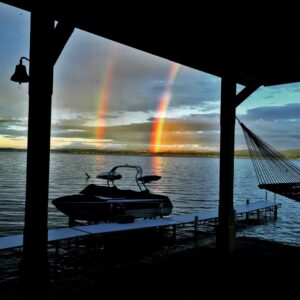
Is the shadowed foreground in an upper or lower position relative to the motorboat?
upper

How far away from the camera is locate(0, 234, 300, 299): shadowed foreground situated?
464 cm

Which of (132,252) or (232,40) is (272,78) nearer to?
(232,40)

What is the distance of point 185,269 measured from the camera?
574 cm

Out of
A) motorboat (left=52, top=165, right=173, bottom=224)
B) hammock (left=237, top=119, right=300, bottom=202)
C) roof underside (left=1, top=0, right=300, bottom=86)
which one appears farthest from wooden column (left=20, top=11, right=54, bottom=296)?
motorboat (left=52, top=165, right=173, bottom=224)

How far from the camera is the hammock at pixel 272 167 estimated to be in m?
7.14

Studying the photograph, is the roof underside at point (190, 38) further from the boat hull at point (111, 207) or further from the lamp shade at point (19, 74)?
the boat hull at point (111, 207)

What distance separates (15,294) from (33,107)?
247 centimetres

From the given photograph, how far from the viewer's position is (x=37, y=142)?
3594mm

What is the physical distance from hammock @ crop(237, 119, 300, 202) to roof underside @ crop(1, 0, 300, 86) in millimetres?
1645

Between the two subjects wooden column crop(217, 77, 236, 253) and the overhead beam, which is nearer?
wooden column crop(217, 77, 236, 253)

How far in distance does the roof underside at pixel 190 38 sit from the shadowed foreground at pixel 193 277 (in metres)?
3.08

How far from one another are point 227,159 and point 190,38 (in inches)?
110

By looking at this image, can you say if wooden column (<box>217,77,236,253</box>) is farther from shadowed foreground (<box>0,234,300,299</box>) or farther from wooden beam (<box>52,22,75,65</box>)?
wooden beam (<box>52,22,75,65</box>)

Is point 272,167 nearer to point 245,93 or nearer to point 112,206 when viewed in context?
point 245,93
